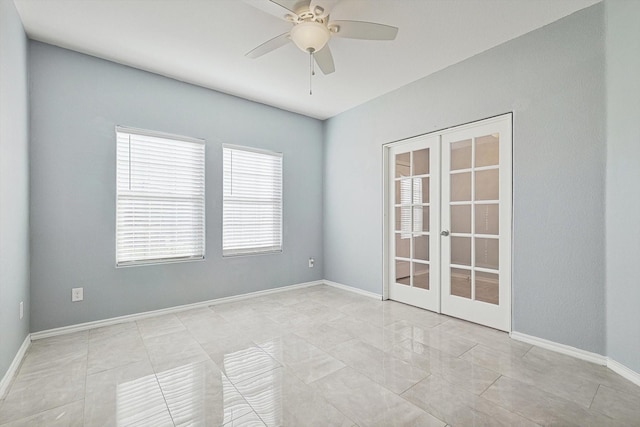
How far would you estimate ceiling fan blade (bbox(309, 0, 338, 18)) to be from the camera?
2039 millimetres

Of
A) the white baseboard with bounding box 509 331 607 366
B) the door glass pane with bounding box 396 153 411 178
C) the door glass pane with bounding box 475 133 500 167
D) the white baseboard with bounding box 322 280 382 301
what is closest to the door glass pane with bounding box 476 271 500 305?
the white baseboard with bounding box 509 331 607 366

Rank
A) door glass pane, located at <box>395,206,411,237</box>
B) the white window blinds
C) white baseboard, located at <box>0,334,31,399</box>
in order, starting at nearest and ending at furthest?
white baseboard, located at <box>0,334,31,399</box>, door glass pane, located at <box>395,206,411,237</box>, the white window blinds

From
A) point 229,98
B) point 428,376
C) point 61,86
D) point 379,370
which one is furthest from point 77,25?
point 428,376

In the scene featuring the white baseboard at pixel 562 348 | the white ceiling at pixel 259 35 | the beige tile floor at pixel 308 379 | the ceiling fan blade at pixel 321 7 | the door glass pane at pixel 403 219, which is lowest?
the beige tile floor at pixel 308 379

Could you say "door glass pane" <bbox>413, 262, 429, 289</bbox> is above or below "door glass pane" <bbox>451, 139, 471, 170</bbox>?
below

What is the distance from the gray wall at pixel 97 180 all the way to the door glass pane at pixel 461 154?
9.06 ft

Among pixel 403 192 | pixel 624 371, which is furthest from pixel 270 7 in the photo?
pixel 624 371

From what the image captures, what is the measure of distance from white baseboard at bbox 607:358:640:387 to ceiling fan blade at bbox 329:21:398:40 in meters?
2.91

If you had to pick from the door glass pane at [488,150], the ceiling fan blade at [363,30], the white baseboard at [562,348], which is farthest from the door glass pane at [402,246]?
the ceiling fan blade at [363,30]

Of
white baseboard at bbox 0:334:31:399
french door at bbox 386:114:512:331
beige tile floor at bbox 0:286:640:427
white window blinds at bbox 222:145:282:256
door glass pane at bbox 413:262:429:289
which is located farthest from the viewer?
white window blinds at bbox 222:145:282:256

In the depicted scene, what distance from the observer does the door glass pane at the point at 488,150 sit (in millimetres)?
2991

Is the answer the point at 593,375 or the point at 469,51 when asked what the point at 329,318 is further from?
the point at 469,51

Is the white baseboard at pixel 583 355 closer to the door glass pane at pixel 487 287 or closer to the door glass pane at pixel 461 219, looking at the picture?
the door glass pane at pixel 487 287

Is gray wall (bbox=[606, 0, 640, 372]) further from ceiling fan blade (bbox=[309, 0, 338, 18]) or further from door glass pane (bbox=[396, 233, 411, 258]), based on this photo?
ceiling fan blade (bbox=[309, 0, 338, 18])
